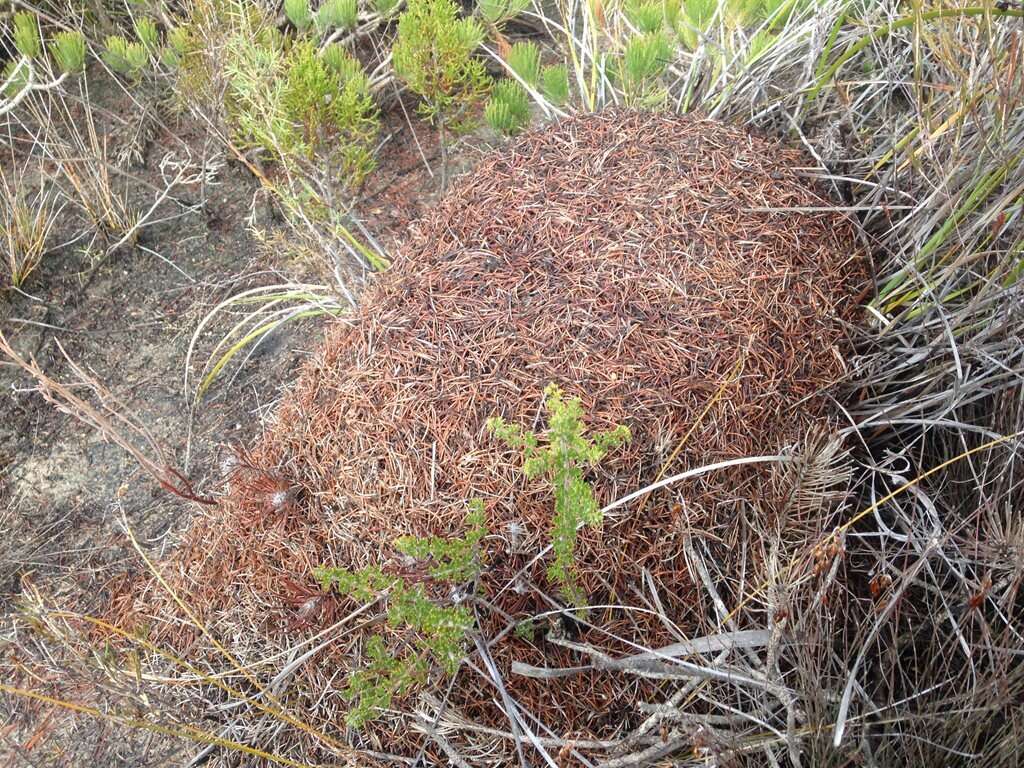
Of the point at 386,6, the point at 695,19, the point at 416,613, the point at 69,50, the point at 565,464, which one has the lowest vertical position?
the point at 416,613

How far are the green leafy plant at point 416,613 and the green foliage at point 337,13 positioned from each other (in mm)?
2284

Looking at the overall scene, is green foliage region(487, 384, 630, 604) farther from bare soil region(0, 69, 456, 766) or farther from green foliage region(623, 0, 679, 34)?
green foliage region(623, 0, 679, 34)

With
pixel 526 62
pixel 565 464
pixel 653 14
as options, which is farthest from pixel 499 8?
pixel 565 464

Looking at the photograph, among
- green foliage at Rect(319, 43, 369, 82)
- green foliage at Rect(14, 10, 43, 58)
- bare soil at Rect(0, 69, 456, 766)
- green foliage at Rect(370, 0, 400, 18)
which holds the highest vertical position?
green foliage at Rect(14, 10, 43, 58)

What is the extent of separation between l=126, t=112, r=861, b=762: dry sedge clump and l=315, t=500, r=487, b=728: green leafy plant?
33 millimetres

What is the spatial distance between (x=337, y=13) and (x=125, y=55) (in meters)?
0.83

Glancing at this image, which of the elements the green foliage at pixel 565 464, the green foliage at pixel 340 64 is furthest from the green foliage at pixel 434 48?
the green foliage at pixel 565 464

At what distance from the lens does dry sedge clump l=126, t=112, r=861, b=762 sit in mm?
1541

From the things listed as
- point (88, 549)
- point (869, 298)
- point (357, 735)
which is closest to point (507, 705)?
point (357, 735)

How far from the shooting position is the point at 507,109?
2463 millimetres

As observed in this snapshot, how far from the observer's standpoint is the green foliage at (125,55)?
297 centimetres

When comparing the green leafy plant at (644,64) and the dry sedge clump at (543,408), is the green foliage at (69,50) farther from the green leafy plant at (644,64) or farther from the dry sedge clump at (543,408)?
the green leafy plant at (644,64)

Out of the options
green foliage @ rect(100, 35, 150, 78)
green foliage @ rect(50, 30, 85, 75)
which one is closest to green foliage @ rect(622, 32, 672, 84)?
green foliage @ rect(100, 35, 150, 78)

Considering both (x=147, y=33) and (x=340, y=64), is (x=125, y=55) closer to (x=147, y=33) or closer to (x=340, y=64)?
(x=147, y=33)
